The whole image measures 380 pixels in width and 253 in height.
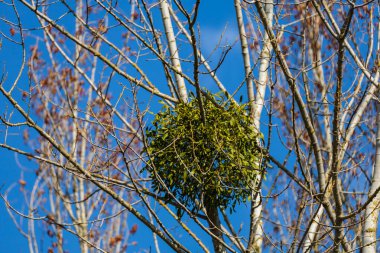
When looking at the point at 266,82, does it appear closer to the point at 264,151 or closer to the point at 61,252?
the point at 264,151

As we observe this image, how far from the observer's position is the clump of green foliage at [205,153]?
4.40 metres

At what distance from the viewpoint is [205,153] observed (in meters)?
4.41

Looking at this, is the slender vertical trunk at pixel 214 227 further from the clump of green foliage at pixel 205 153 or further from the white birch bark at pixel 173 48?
the white birch bark at pixel 173 48

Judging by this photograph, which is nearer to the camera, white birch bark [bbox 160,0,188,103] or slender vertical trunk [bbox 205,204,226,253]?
slender vertical trunk [bbox 205,204,226,253]

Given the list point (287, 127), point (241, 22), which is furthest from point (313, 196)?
point (287, 127)

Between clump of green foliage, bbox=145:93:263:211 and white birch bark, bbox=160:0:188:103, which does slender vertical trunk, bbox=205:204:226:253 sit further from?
white birch bark, bbox=160:0:188:103

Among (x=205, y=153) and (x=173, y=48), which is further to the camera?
(x=173, y=48)

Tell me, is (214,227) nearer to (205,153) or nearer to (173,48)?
(205,153)

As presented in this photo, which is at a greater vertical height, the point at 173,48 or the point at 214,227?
the point at 173,48

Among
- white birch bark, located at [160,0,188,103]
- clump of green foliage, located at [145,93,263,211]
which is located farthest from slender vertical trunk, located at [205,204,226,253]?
white birch bark, located at [160,0,188,103]

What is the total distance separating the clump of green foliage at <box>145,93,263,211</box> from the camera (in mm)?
4398

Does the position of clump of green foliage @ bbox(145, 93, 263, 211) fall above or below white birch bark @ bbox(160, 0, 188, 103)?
below

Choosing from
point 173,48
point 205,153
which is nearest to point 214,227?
point 205,153

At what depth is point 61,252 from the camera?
27.9ft
